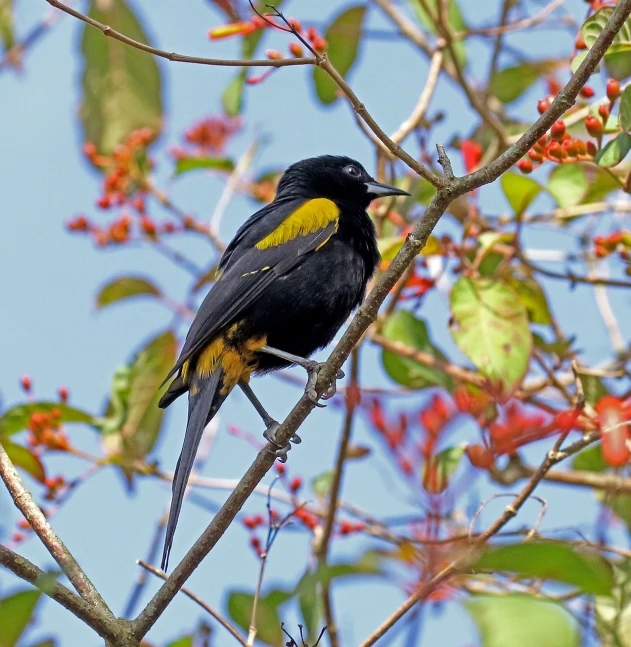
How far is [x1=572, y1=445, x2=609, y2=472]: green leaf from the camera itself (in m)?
4.12

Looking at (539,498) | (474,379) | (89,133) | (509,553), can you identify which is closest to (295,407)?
(539,498)

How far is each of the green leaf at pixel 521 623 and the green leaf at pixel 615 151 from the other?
2161 mm

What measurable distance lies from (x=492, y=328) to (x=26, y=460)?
2016mm

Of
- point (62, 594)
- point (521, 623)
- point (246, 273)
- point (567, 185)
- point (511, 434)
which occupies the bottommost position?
point (521, 623)

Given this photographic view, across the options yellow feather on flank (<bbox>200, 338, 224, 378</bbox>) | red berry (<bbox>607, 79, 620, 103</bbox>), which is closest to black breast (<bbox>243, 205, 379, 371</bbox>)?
yellow feather on flank (<bbox>200, 338, 224, 378</bbox>)

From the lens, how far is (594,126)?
3178 millimetres

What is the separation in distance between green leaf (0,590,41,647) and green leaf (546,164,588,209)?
2.75 meters

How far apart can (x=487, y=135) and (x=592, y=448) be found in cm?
201

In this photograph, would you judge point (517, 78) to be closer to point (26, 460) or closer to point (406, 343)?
point (406, 343)

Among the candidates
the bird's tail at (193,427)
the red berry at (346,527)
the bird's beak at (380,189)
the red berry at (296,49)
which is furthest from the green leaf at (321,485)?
the red berry at (296,49)

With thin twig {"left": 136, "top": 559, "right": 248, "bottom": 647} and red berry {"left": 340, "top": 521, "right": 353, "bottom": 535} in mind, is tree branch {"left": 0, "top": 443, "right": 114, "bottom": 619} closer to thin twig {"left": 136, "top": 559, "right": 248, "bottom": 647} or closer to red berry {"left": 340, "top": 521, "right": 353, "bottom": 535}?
thin twig {"left": 136, "top": 559, "right": 248, "bottom": 647}

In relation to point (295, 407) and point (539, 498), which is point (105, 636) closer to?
point (295, 407)

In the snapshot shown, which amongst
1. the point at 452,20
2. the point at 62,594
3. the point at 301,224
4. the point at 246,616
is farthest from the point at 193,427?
the point at 452,20

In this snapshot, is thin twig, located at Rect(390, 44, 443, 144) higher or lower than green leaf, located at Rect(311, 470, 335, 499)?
higher
